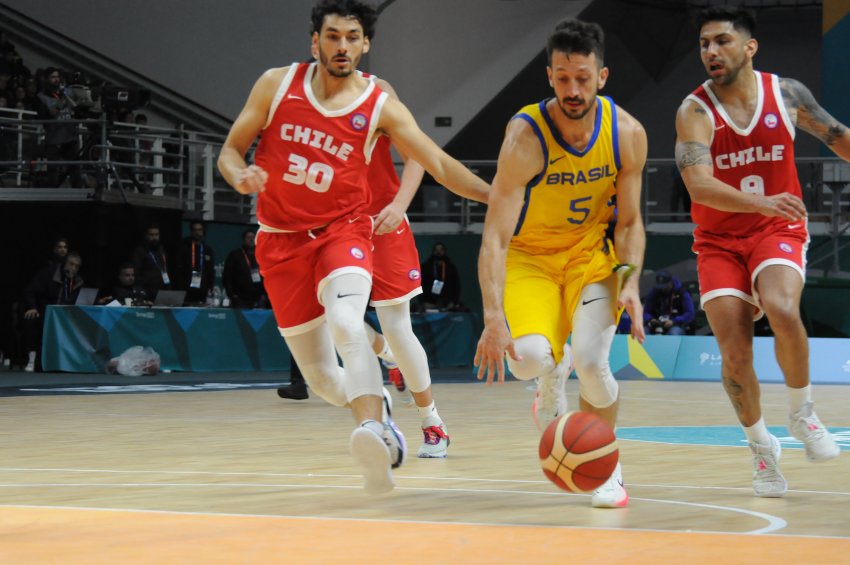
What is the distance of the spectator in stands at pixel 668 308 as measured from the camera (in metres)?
19.3

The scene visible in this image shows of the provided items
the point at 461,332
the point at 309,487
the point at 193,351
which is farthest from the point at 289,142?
the point at 461,332

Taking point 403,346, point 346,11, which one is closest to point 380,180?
point 403,346

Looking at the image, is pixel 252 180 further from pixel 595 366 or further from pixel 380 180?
pixel 380 180

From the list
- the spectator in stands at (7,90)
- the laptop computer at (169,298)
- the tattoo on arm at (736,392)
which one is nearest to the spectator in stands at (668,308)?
the laptop computer at (169,298)

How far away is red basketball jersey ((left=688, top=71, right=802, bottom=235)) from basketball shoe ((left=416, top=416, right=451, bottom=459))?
242cm

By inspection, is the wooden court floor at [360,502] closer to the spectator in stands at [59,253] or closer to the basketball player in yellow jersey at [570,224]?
the basketball player in yellow jersey at [570,224]

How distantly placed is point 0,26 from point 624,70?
43.9 feet

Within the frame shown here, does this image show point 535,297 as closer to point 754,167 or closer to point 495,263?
point 495,263

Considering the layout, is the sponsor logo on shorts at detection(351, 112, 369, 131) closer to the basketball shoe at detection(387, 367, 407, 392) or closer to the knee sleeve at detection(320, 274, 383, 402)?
the knee sleeve at detection(320, 274, 383, 402)

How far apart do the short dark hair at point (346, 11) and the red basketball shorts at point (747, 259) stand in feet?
6.97

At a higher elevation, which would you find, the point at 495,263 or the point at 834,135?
the point at 834,135

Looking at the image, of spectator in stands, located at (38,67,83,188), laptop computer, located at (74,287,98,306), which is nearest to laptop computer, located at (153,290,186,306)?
laptop computer, located at (74,287,98,306)

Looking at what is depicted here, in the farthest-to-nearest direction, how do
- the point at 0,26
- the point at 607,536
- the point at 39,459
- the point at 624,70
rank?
the point at 624,70 < the point at 0,26 < the point at 39,459 < the point at 607,536

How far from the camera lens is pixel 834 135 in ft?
23.0
